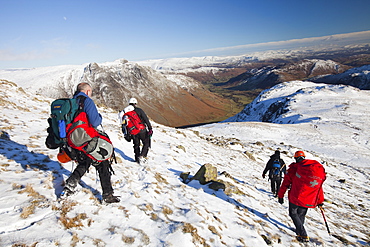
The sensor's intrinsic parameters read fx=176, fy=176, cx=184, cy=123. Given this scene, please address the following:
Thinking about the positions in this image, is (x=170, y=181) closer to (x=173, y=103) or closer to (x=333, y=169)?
(x=333, y=169)

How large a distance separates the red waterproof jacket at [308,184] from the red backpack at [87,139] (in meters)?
6.82

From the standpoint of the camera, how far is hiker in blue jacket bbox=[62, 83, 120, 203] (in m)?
4.95

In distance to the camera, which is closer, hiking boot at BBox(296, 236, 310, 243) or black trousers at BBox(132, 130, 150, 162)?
hiking boot at BBox(296, 236, 310, 243)

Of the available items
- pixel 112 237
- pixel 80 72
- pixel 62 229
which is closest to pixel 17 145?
pixel 62 229

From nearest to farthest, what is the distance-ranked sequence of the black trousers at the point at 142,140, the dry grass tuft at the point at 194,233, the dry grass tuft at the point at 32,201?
the dry grass tuft at the point at 32,201 → the dry grass tuft at the point at 194,233 → the black trousers at the point at 142,140

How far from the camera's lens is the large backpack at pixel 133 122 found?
8.95m

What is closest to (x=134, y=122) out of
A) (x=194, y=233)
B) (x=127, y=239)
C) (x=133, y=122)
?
(x=133, y=122)

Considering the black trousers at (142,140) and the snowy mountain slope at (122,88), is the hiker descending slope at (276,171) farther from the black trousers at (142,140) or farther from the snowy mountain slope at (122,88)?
the snowy mountain slope at (122,88)

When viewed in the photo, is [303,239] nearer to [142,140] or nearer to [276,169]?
[276,169]

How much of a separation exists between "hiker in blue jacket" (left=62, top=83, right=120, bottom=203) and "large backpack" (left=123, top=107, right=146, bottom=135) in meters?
3.64

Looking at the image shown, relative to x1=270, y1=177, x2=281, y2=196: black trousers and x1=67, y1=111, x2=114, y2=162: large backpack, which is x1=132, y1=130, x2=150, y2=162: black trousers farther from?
x1=270, y1=177, x2=281, y2=196: black trousers

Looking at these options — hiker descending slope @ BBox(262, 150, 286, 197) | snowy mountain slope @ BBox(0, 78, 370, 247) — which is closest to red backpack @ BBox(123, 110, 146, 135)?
snowy mountain slope @ BBox(0, 78, 370, 247)

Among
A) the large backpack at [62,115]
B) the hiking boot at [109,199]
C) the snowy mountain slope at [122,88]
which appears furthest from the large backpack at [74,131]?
the snowy mountain slope at [122,88]

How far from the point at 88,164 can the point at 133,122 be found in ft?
12.9
